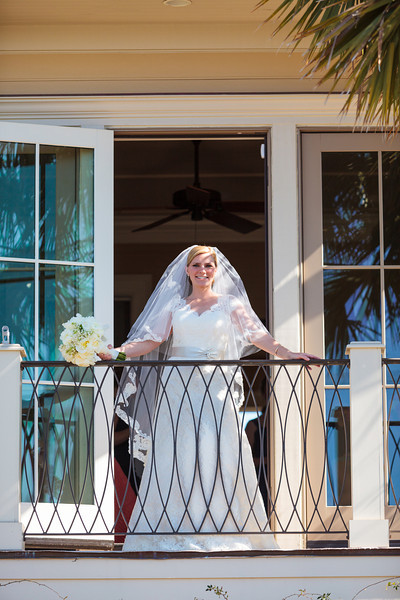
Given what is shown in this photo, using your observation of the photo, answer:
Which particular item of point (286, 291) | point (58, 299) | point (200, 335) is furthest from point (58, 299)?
point (286, 291)

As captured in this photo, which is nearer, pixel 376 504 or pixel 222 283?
pixel 376 504

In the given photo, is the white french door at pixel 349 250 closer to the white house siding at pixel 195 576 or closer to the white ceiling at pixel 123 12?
the white ceiling at pixel 123 12

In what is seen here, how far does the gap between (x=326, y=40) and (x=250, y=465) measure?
2.29m

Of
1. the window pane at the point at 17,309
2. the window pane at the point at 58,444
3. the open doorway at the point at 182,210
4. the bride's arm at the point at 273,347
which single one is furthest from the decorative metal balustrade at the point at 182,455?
the open doorway at the point at 182,210

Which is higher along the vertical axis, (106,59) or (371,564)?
(106,59)

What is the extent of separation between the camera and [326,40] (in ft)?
14.1

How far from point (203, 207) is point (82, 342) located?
4.85m

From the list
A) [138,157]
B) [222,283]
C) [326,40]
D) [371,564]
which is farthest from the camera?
[138,157]

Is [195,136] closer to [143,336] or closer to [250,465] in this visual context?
[143,336]

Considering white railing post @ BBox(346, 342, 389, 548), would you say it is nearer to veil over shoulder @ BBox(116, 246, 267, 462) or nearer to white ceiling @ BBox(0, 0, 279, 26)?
veil over shoulder @ BBox(116, 246, 267, 462)

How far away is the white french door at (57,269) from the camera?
569 centimetres

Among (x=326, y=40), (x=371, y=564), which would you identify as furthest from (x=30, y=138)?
(x=371, y=564)

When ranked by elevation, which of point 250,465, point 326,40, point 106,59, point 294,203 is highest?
point 106,59

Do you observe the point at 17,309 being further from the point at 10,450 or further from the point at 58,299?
the point at 10,450
